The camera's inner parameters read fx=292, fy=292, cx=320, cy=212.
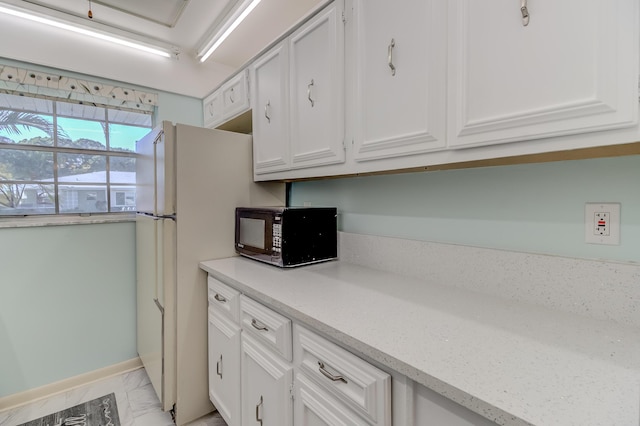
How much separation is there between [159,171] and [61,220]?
40.5 inches

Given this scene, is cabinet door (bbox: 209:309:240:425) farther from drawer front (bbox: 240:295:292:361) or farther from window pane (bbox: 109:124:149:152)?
window pane (bbox: 109:124:149:152)

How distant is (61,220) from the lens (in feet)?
6.84

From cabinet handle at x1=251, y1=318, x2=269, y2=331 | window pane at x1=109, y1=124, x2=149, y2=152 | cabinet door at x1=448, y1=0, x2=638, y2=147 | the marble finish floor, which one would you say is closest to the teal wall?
the marble finish floor

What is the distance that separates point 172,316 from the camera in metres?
1.65

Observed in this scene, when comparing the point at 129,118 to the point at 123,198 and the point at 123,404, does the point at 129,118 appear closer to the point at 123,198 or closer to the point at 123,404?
the point at 123,198

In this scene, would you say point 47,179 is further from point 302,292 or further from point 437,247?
point 437,247

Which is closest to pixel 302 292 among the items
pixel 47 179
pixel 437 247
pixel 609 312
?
pixel 437 247

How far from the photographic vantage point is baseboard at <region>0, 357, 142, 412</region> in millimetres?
1884

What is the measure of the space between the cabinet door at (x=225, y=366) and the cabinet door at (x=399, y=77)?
1057 millimetres

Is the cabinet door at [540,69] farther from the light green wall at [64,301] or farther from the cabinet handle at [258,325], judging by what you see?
the light green wall at [64,301]

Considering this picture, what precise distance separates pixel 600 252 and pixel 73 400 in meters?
2.93

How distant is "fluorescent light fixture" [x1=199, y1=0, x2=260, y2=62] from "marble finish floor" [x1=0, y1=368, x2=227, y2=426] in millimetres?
2534

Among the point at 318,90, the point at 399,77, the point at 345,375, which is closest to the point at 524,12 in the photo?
the point at 399,77

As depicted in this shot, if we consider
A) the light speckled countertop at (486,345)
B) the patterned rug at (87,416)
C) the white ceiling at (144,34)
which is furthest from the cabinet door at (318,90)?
the patterned rug at (87,416)
